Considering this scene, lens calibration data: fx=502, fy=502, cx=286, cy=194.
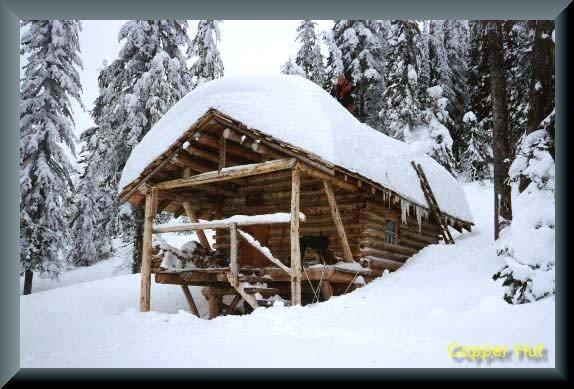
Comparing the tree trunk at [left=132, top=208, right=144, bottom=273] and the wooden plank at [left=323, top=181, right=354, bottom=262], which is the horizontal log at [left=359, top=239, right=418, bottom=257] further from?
the tree trunk at [left=132, top=208, right=144, bottom=273]

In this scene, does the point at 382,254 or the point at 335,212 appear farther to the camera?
the point at 382,254

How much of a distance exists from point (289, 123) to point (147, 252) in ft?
16.8

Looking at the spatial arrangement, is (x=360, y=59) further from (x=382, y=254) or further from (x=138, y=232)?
(x=382, y=254)

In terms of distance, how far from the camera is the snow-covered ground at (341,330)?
6.99m

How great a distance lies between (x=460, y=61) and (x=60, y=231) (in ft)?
85.9

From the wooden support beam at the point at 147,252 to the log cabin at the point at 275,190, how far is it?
0.03m

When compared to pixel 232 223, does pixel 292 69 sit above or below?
above

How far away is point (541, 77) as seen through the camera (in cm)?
966

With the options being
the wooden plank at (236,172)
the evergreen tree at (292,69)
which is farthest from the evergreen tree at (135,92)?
the evergreen tree at (292,69)

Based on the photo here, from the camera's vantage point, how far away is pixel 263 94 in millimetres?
12422

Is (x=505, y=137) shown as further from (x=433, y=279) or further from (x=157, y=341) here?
(x=157, y=341)

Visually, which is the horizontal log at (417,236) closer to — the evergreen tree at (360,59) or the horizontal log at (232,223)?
the horizontal log at (232,223)

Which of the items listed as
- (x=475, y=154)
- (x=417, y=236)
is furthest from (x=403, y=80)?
(x=417, y=236)

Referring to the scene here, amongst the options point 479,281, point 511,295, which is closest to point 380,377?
point 511,295
